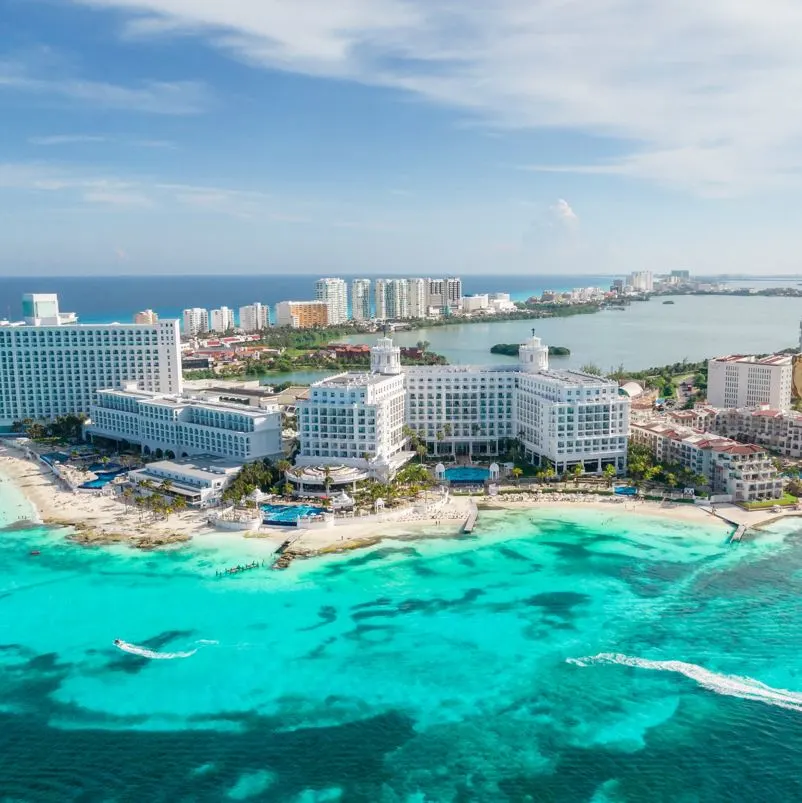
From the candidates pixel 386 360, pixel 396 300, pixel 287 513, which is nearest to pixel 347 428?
pixel 287 513

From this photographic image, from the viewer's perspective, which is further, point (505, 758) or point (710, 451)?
point (710, 451)

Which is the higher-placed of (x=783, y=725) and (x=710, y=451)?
(x=710, y=451)

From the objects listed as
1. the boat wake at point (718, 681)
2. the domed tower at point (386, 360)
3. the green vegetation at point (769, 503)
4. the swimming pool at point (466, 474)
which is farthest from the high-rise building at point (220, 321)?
the boat wake at point (718, 681)

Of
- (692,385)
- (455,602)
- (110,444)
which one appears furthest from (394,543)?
(692,385)

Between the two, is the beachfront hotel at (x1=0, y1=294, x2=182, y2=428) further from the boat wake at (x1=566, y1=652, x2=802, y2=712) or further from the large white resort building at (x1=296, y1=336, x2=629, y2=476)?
the boat wake at (x1=566, y1=652, x2=802, y2=712)

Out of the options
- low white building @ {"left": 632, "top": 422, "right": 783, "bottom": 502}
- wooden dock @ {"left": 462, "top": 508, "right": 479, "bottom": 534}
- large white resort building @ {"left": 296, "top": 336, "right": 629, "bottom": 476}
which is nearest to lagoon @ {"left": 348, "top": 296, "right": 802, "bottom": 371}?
large white resort building @ {"left": 296, "top": 336, "right": 629, "bottom": 476}

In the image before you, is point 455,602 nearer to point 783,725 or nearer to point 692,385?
point 783,725
